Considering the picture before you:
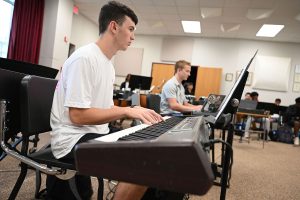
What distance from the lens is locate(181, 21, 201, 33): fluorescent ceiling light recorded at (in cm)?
714

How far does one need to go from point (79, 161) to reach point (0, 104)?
2.48 ft

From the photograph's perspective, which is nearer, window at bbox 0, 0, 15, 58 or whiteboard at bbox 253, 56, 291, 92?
window at bbox 0, 0, 15, 58

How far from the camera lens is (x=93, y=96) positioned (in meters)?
1.22

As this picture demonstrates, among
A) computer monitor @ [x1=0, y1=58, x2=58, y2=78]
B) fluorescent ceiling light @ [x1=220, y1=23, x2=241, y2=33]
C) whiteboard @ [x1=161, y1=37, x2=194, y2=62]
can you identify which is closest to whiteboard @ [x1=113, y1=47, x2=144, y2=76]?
whiteboard @ [x1=161, y1=37, x2=194, y2=62]

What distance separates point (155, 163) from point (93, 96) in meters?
0.76

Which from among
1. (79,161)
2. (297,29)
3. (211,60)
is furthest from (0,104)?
(211,60)

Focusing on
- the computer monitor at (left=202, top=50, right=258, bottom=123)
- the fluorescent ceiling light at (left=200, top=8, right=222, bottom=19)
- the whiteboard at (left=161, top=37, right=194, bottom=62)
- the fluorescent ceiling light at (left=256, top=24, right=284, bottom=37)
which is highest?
the fluorescent ceiling light at (left=256, top=24, right=284, bottom=37)

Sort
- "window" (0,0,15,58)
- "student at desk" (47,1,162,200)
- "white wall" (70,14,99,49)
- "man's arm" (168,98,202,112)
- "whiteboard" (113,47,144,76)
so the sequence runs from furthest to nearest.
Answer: "whiteboard" (113,47,144,76) → "white wall" (70,14,99,49) → "window" (0,0,15,58) → "man's arm" (168,98,202,112) → "student at desk" (47,1,162,200)

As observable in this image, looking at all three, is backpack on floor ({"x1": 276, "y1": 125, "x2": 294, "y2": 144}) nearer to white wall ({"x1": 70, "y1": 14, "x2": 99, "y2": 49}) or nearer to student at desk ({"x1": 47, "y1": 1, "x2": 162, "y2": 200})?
white wall ({"x1": 70, "y1": 14, "x2": 99, "y2": 49})

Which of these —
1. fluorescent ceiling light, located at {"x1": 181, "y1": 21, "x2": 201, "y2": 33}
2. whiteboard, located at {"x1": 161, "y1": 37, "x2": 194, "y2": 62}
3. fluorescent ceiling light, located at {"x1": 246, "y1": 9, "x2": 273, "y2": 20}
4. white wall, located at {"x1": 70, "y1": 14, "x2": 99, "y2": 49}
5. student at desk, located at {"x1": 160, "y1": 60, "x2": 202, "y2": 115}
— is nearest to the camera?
student at desk, located at {"x1": 160, "y1": 60, "x2": 202, "y2": 115}

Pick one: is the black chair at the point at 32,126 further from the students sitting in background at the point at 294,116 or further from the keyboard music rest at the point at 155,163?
the students sitting in background at the point at 294,116

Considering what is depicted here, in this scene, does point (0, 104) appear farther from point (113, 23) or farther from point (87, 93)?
point (113, 23)

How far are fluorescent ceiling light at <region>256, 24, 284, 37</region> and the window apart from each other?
18.8 feet

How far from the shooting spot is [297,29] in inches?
265
